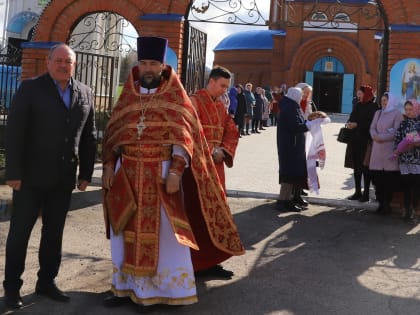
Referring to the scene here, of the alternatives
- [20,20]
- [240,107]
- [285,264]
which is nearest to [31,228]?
[285,264]

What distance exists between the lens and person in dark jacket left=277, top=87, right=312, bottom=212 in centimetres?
736

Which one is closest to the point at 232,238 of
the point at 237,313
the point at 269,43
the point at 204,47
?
the point at 237,313

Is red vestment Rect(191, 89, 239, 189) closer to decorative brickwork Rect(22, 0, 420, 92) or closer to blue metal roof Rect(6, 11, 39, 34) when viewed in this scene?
decorative brickwork Rect(22, 0, 420, 92)

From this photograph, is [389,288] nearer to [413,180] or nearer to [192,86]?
[413,180]

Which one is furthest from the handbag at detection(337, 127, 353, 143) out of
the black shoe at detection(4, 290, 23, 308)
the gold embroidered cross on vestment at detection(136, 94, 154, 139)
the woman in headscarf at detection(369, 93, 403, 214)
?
the black shoe at detection(4, 290, 23, 308)

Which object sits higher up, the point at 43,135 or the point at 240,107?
the point at 240,107

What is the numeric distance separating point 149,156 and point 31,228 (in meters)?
1.02

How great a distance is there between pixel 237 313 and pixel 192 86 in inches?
218

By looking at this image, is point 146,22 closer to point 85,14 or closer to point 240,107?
point 85,14

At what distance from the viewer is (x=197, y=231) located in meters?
4.47

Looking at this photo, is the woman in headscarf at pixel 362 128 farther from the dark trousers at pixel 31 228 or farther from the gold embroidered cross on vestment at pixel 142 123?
the dark trousers at pixel 31 228

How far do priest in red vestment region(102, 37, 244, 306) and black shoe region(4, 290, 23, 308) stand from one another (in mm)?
613

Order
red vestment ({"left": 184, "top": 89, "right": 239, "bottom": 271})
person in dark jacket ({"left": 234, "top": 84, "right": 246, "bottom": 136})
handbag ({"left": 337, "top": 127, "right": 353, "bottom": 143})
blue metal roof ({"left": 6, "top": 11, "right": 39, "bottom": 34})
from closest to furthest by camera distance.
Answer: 1. red vestment ({"left": 184, "top": 89, "right": 239, "bottom": 271})
2. handbag ({"left": 337, "top": 127, "right": 353, "bottom": 143})
3. person in dark jacket ({"left": 234, "top": 84, "right": 246, "bottom": 136})
4. blue metal roof ({"left": 6, "top": 11, "right": 39, "bottom": 34})

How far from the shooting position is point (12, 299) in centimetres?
386
